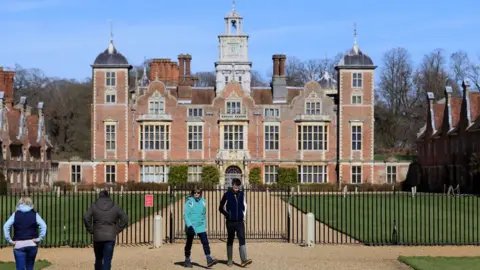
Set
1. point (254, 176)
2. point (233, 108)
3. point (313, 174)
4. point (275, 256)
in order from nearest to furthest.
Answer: point (275, 256), point (254, 176), point (313, 174), point (233, 108)

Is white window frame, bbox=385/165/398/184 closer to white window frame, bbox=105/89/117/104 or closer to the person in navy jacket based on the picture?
white window frame, bbox=105/89/117/104

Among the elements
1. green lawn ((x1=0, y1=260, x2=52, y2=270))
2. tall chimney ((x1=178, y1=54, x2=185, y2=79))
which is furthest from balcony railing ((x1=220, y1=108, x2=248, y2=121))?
green lawn ((x1=0, y1=260, x2=52, y2=270))

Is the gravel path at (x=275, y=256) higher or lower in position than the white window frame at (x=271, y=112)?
lower

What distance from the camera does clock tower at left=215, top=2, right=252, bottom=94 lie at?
204 feet

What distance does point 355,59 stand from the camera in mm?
56000

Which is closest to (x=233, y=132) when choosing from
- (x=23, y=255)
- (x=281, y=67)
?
(x=281, y=67)

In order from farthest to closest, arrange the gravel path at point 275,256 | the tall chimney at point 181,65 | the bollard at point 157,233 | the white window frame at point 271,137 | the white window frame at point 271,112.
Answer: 1. the tall chimney at point 181,65
2. the white window frame at point 271,112
3. the white window frame at point 271,137
4. the bollard at point 157,233
5. the gravel path at point 275,256

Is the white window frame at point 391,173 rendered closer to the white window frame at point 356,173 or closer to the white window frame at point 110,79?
the white window frame at point 356,173

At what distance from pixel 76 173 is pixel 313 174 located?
15.2 m

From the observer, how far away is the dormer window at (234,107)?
2235 inches

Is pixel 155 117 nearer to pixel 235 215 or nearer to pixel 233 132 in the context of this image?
pixel 233 132

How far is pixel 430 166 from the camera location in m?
57.8

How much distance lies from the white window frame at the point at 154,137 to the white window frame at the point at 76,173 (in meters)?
4.19

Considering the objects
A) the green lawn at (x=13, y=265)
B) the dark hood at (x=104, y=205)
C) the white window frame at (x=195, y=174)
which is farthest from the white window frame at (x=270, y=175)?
the dark hood at (x=104, y=205)
